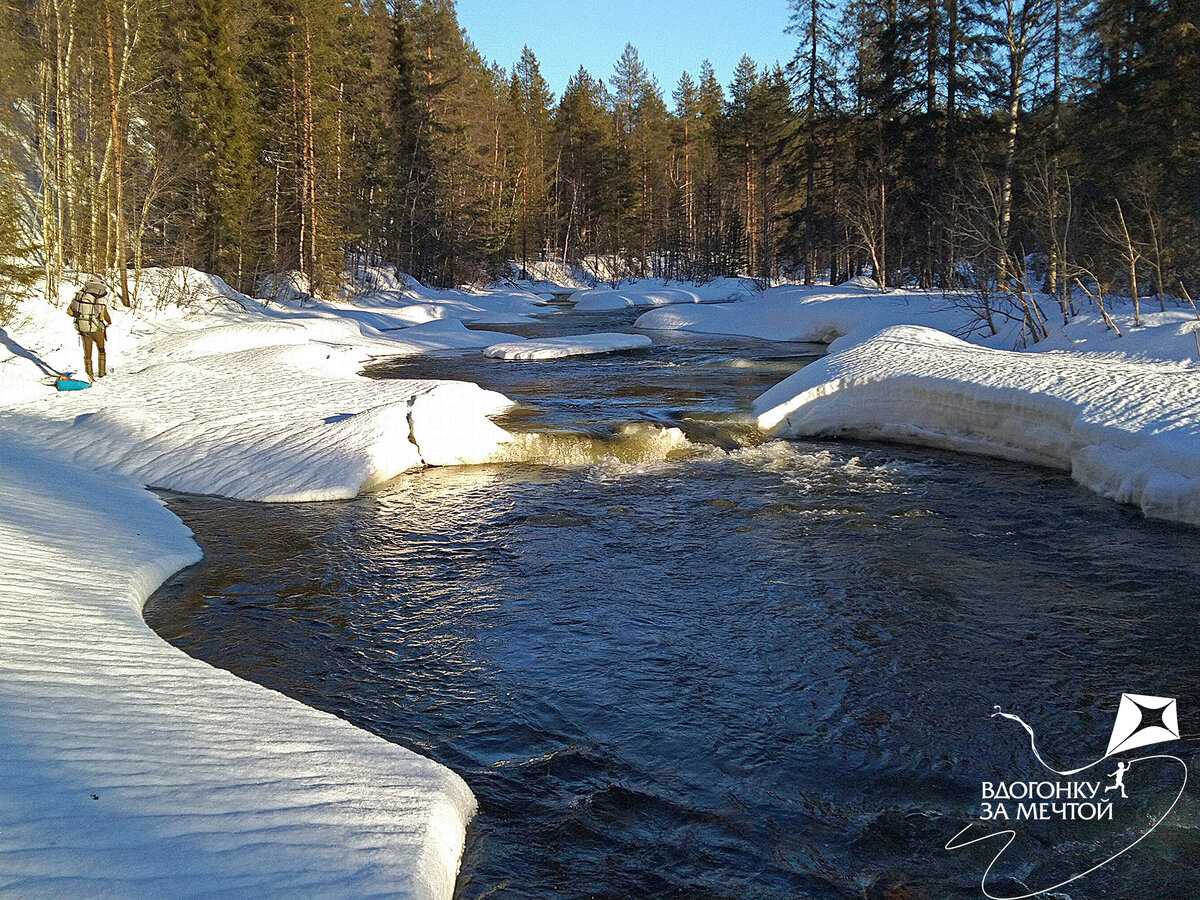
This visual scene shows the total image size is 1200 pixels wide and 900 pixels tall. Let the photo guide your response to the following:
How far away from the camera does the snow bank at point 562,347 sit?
61.6 ft

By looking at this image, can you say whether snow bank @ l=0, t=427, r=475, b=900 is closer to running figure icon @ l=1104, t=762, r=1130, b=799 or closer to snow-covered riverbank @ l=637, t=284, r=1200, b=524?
running figure icon @ l=1104, t=762, r=1130, b=799

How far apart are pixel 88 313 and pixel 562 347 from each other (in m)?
9.33

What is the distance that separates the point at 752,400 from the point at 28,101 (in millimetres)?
16667

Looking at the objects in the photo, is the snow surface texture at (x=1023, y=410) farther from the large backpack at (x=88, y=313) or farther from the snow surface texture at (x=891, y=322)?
the large backpack at (x=88, y=313)

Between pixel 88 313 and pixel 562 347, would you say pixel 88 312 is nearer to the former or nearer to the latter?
pixel 88 313

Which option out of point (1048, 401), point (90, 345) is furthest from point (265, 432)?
point (1048, 401)

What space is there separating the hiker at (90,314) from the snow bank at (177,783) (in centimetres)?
905

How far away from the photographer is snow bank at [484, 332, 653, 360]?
18766mm

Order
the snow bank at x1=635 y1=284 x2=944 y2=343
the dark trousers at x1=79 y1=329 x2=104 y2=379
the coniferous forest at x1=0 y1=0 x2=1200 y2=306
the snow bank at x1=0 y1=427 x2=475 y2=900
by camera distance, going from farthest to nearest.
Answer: the snow bank at x1=635 y1=284 x2=944 y2=343, the coniferous forest at x1=0 y1=0 x2=1200 y2=306, the dark trousers at x1=79 y1=329 x2=104 y2=379, the snow bank at x1=0 y1=427 x2=475 y2=900

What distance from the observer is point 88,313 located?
12.8 metres

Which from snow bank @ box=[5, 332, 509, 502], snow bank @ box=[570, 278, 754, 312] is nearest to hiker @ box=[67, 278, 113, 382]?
snow bank @ box=[5, 332, 509, 502]

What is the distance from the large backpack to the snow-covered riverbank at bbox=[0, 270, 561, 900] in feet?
6.20

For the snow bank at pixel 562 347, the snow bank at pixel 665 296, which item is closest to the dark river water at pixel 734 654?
the snow bank at pixel 562 347

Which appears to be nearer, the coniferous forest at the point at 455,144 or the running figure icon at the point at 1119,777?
the running figure icon at the point at 1119,777
